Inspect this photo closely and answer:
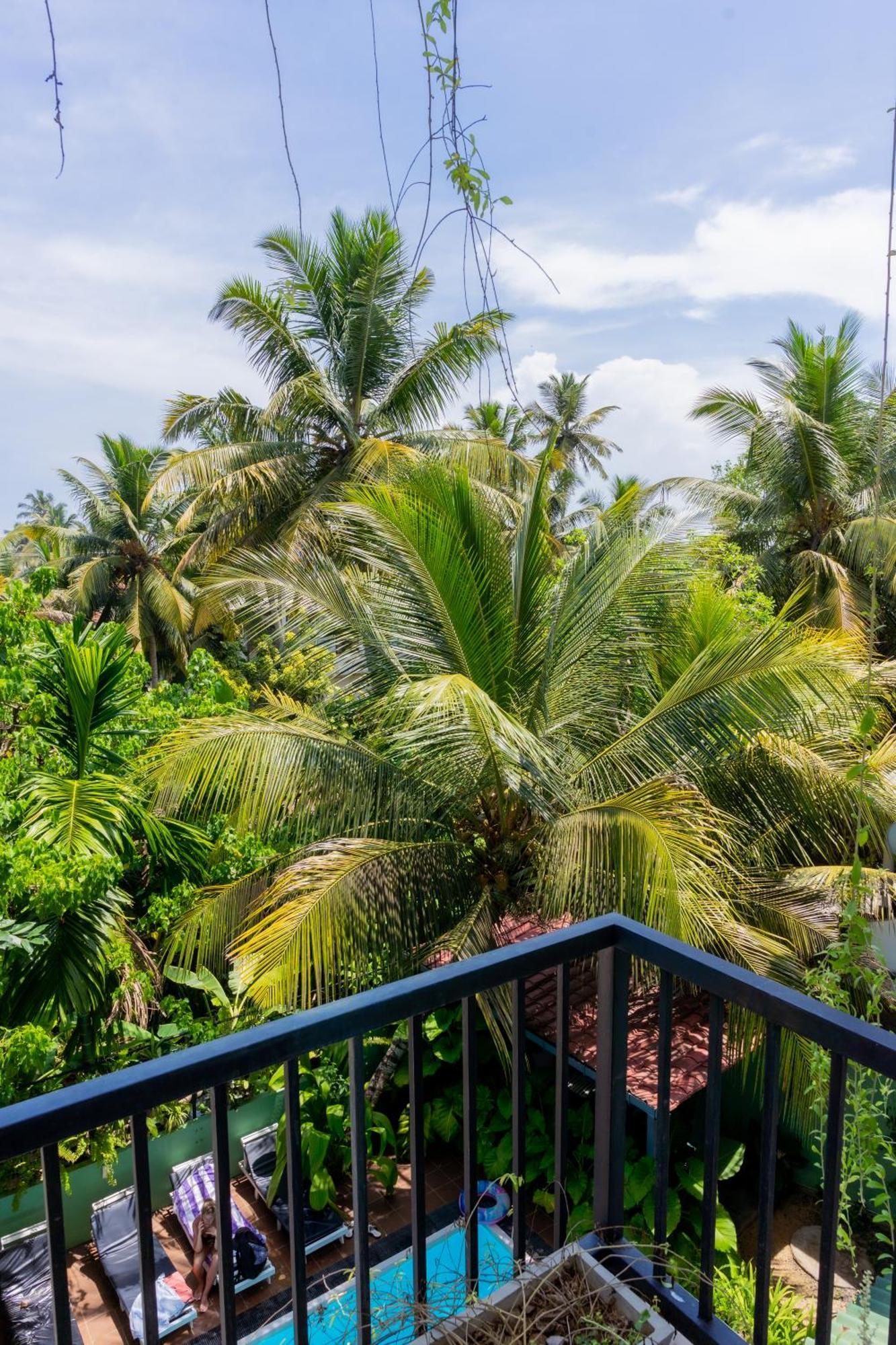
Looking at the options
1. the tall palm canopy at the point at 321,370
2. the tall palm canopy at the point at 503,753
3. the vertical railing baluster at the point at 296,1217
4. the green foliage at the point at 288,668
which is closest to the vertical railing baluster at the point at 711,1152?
the vertical railing baluster at the point at 296,1217

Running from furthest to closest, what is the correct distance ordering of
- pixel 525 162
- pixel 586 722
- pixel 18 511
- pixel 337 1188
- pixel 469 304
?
pixel 18 511, pixel 337 1188, pixel 586 722, pixel 525 162, pixel 469 304

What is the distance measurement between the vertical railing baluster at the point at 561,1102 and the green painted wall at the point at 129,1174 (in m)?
4.84

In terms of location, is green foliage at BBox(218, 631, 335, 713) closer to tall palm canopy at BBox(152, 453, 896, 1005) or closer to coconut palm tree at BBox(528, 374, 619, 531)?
tall palm canopy at BBox(152, 453, 896, 1005)

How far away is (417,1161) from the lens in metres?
1.32

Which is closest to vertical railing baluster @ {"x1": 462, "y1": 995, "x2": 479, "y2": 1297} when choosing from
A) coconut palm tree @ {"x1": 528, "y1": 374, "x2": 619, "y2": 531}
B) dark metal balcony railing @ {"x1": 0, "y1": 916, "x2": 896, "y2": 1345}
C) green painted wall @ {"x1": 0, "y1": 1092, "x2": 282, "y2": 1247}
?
dark metal balcony railing @ {"x1": 0, "y1": 916, "x2": 896, "y2": 1345}

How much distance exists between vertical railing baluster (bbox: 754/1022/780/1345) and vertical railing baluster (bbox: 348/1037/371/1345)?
609 millimetres

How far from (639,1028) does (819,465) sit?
9378 mm

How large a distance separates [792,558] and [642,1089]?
31.6 ft

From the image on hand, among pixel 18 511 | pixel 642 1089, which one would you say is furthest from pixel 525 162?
pixel 18 511

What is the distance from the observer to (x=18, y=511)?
5897cm

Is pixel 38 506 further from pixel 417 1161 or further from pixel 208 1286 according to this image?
pixel 417 1161

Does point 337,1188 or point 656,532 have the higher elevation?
point 656,532

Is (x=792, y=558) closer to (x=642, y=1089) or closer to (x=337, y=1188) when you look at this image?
(x=642, y=1089)

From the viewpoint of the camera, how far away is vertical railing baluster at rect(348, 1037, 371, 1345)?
1233 millimetres
